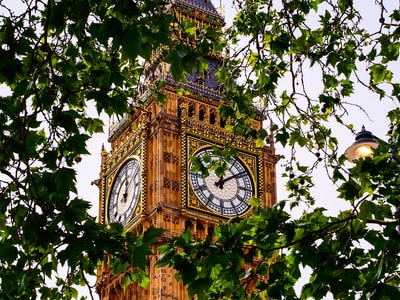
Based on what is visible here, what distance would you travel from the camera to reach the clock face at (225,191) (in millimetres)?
40219

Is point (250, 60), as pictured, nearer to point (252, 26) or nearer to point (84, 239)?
point (252, 26)

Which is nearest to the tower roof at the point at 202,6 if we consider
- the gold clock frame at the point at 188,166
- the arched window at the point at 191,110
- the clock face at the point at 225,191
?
the arched window at the point at 191,110

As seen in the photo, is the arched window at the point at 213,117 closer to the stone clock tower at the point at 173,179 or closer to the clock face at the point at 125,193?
the stone clock tower at the point at 173,179

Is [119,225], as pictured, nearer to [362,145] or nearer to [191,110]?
[362,145]

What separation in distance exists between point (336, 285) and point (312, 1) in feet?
15.5

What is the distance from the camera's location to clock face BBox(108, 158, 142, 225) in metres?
41.4

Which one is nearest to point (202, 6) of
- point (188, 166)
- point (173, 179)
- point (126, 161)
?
point (126, 161)

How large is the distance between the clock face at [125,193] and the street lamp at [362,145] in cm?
2737

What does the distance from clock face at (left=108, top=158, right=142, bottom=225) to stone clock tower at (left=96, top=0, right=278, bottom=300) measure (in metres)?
0.01

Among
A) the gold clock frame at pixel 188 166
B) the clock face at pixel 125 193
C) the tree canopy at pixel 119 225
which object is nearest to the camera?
the tree canopy at pixel 119 225

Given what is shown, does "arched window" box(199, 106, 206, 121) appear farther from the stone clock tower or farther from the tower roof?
the tower roof

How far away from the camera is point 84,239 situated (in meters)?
9.11

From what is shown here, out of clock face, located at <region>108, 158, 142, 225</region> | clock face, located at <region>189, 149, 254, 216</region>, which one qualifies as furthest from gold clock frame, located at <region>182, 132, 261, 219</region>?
Result: clock face, located at <region>108, 158, 142, 225</region>

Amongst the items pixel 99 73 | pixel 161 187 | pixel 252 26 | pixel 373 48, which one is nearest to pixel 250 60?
pixel 252 26
